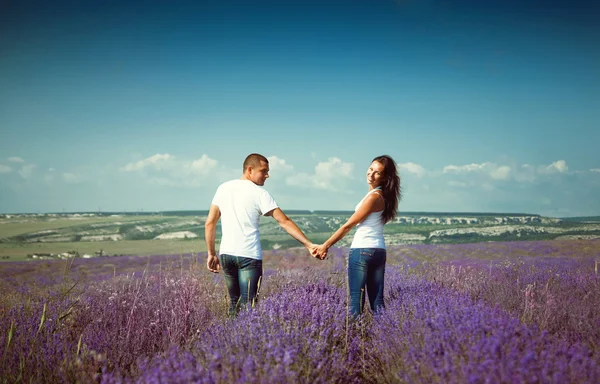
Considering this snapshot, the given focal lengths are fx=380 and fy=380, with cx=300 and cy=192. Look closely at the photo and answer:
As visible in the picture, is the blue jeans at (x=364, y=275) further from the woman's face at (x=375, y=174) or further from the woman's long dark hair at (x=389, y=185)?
the woman's face at (x=375, y=174)

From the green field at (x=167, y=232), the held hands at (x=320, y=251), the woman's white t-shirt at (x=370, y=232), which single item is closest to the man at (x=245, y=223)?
the held hands at (x=320, y=251)

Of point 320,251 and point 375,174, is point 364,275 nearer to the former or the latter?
point 320,251

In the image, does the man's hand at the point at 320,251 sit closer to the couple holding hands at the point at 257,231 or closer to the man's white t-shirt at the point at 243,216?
the couple holding hands at the point at 257,231

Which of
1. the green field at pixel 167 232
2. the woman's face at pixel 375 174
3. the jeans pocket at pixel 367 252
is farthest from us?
the green field at pixel 167 232

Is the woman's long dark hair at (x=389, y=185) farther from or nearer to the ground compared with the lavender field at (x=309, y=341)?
farther from the ground

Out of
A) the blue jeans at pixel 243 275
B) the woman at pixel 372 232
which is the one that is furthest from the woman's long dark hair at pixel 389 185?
the blue jeans at pixel 243 275

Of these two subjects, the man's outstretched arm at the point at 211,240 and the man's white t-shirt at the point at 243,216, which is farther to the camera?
the man's outstretched arm at the point at 211,240

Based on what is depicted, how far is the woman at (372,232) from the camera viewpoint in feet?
11.3

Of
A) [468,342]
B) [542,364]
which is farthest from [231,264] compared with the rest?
[542,364]

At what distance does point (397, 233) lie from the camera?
73.1 feet

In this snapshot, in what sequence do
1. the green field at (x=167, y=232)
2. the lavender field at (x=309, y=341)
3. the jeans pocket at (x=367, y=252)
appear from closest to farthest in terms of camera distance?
the lavender field at (x=309, y=341)
the jeans pocket at (x=367, y=252)
the green field at (x=167, y=232)

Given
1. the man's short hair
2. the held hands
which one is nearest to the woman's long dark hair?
the held hands

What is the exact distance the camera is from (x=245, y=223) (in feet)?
11.5

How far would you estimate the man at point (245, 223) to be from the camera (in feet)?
11.6
